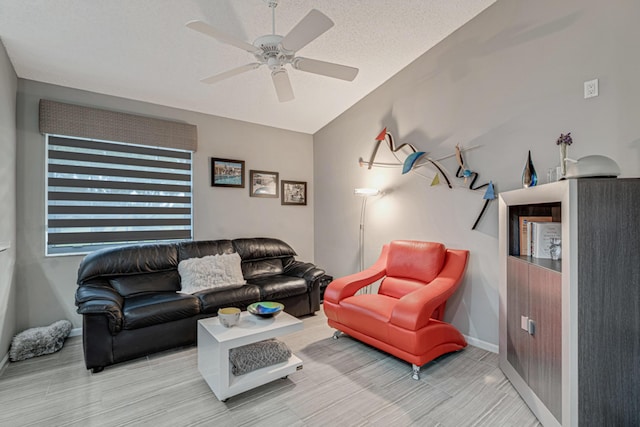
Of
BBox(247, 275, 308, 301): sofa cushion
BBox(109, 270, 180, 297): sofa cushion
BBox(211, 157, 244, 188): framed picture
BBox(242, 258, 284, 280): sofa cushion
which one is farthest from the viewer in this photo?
BBox(211, 157, 244, 188): framed picture

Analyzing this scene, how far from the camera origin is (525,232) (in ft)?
7.98

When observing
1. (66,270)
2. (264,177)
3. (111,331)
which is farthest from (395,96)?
(66,270)

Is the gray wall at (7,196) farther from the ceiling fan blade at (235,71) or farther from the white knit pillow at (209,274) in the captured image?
the ceiling fan blade at (235,71)

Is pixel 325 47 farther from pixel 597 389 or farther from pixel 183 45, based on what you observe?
pixel 597 389

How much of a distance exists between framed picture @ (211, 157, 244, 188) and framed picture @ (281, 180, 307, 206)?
755 mm

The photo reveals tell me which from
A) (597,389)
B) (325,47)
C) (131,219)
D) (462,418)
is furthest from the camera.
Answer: (131,219)

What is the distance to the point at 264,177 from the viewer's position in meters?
4.80

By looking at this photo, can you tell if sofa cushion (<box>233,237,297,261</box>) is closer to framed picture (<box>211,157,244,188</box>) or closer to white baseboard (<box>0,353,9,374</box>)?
framed picture (<box>211,157,244,188</box>)

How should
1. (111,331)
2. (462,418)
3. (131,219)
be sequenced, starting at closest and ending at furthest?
(462,418) < (111,331) < (131,219)

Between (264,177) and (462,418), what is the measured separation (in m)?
3.86

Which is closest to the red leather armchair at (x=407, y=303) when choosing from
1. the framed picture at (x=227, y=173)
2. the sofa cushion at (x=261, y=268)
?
the sofa cushion at (x=261, y=268)

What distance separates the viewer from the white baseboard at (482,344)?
289 centimetres

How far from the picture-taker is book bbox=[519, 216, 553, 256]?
2.37 metres

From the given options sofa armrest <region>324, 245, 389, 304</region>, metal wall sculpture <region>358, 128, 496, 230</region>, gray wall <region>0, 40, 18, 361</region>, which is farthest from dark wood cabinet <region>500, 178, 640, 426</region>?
gray wall <region>0, 40, 18, 361</region>
